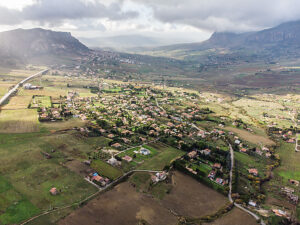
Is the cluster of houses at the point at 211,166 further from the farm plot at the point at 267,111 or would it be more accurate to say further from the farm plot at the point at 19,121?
the farm plot at the point at 267,111

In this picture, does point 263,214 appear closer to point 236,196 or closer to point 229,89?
point 236,196

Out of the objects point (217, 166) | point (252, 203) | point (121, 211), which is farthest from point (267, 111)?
point (121, 211)

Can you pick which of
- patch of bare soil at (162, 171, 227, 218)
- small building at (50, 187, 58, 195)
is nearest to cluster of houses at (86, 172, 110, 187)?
small building at (50, 187, 58, 195)

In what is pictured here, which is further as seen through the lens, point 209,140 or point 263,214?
point 209,140

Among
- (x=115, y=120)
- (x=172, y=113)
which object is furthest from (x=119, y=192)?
(x=172, y=113)

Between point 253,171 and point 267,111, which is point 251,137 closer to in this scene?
point 253,171

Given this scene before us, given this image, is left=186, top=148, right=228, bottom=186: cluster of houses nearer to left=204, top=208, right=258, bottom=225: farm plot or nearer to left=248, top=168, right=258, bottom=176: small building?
left=248, top=168, right=258, bottom=176: small building

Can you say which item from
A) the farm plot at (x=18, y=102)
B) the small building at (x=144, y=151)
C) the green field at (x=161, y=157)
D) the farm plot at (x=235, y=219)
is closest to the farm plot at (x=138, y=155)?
the small building at (x=144, y=151)
